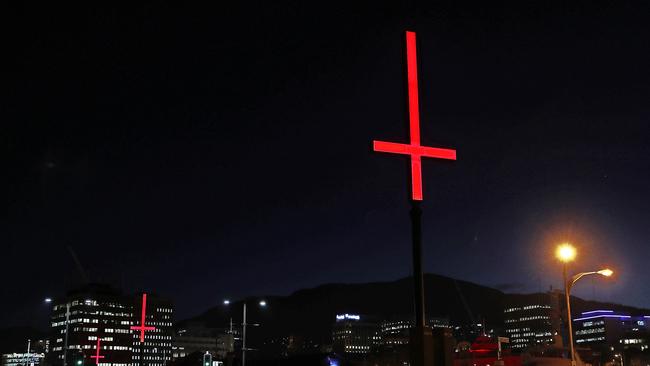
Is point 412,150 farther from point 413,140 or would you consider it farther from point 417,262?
point 417,262

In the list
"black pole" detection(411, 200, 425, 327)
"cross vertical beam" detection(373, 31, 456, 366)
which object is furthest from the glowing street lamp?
"black pole" detection(411, 200, 425, 327)

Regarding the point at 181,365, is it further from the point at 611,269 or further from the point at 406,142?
the point at 406,142

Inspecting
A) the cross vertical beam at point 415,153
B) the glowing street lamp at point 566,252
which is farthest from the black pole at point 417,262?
the glowing street lamp at point 566,252

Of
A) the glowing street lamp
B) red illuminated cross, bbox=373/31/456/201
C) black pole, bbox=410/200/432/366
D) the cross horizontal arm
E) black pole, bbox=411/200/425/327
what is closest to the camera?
black pole, bbox=410/200/432/366

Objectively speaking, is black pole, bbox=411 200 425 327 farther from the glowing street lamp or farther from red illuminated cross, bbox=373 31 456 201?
the glowing street lamp

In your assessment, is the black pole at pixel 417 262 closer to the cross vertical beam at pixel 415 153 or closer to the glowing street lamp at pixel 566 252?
the cross vertical beam at pixel 415 153

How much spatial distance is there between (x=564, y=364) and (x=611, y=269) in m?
56.0

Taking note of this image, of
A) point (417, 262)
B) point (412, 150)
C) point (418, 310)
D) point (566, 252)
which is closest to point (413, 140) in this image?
point (412, 150)

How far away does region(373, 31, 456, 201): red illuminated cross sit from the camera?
17500 mm

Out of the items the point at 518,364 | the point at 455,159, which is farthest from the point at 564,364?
the point at 455,159

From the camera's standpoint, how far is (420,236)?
656 inches

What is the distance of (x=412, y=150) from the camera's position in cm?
1770

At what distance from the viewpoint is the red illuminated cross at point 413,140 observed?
57.4 feet

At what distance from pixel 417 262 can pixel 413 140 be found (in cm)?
323
